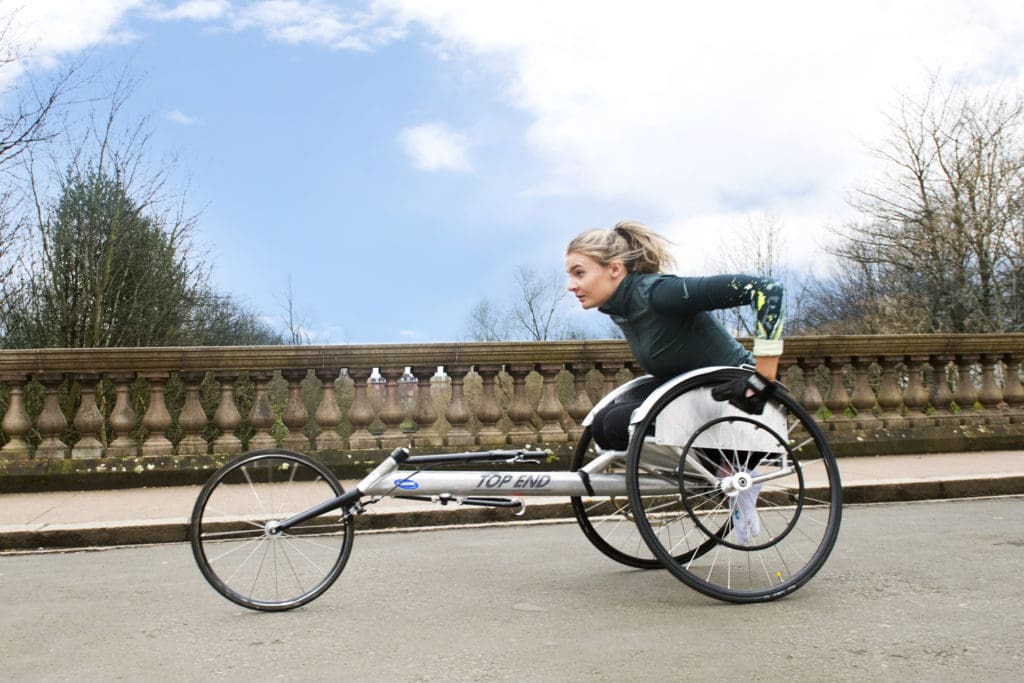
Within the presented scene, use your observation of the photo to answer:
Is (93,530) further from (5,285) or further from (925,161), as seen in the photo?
(925,161)

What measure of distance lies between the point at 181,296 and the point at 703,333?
1842 cm

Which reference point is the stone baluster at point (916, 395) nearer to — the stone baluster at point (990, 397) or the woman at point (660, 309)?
the stone baluster at point (990, 397)

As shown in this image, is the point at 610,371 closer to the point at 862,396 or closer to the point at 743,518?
the point at 862,396

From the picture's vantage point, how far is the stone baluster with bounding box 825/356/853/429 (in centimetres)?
1055

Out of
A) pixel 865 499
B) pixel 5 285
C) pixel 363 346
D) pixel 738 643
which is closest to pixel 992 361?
pixel 865 499

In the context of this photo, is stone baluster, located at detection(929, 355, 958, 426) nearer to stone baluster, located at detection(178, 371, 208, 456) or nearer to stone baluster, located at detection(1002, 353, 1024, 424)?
stone baluster, located at detection(1002, 353, 1024, 424)

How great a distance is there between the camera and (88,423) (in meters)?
8.88

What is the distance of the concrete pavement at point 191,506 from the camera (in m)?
6.31

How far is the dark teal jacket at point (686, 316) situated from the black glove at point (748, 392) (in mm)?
131

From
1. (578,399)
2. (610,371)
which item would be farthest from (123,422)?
(610,371)

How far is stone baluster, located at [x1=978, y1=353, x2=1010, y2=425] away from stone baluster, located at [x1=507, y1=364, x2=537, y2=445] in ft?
17.9

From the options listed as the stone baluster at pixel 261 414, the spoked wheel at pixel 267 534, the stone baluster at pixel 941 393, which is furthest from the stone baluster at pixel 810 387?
the spoked wheel at pixel 267 534

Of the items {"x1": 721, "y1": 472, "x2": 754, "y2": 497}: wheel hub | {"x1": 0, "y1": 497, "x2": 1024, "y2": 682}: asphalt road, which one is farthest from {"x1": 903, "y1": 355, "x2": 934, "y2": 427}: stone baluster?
{"x1": 721, "y1": 472, "x2": 754, "y2": 497}: wheel hub

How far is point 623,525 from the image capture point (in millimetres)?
5398
